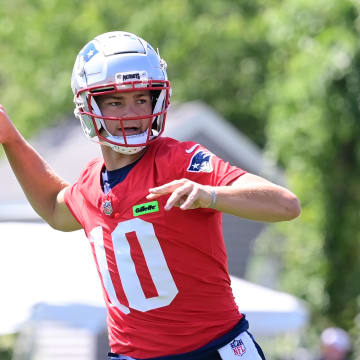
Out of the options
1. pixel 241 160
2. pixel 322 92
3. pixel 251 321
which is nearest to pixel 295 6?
pixel 322 92

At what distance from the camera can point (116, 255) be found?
3975 mm

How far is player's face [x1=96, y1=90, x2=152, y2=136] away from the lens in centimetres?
403

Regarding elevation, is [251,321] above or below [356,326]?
above

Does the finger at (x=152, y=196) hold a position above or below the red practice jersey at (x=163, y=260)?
above

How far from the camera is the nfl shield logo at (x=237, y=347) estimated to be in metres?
4.00

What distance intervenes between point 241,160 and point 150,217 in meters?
16.3

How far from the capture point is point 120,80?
402 centimetres

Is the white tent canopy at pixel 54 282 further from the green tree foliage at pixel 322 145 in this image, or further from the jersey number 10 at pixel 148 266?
the green tree foliage at pixel 322 145

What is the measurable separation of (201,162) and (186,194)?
1.31ft

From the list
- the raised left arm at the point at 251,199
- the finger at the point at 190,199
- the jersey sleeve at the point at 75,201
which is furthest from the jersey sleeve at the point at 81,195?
the finger at the point at 190,199

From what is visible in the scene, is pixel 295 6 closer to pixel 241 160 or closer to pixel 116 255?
pixel 241 160

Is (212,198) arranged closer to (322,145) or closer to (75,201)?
(75,201)

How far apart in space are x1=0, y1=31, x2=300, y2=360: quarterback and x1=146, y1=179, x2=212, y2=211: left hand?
0.18 metres

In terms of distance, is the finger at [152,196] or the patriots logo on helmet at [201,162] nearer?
the finger at [152,196]
